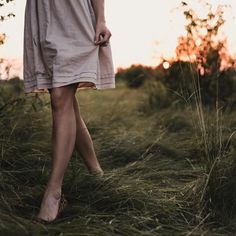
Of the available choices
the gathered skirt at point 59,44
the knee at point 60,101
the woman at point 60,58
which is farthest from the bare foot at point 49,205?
the gathered skirt at point 59,44

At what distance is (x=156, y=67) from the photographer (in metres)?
7.68

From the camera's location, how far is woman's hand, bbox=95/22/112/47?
3.02 metres

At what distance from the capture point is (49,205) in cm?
284

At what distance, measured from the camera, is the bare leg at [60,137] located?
289 centimetres

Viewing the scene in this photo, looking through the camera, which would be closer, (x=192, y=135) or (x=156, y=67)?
(x=192, y=135)

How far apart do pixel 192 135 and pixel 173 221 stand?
7.49ft

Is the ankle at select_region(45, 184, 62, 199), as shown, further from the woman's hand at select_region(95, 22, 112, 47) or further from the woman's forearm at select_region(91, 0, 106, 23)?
the woman's forearm at select_region(91, 0, 106, 23)

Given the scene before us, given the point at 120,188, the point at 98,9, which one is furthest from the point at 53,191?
the point at 98,9

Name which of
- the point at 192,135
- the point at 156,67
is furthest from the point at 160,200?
the point at 156,67

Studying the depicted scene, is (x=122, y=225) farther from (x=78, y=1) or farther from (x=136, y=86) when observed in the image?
(x=136, y=86)

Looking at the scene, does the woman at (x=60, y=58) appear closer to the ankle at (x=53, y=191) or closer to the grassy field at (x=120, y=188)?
the ankle at (x=53, y=191)

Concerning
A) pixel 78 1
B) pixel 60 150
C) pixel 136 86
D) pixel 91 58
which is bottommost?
pixel 136 86

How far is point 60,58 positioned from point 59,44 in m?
0.07

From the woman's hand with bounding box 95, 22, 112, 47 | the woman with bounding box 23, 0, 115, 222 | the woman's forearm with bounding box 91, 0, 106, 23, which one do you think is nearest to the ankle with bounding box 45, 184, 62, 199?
the woman with bounding box 23, 0, 115, 222
